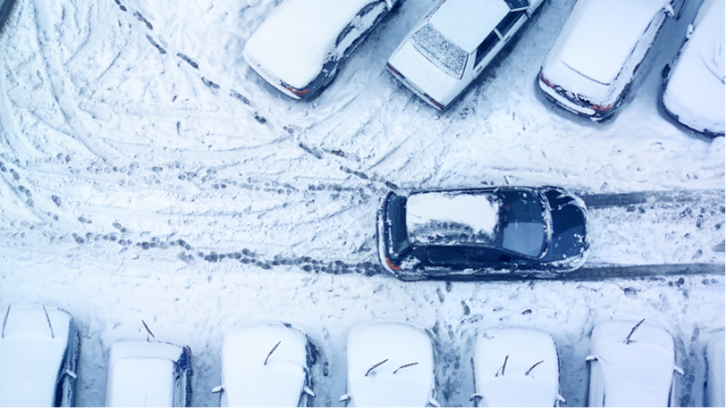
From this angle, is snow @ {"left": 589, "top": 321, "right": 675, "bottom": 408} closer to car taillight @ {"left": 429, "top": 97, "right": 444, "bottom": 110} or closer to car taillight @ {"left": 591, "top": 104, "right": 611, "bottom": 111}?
car taillight @ {"left": 591, "top": 104, "right": 611, "bottom": 111}

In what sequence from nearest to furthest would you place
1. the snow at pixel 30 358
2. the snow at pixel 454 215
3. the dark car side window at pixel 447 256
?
the snow at pixel 454 215
the dark car side window at pixel 447 256
the snow at pixel 30 358

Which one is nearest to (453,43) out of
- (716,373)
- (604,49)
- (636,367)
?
(604,49)

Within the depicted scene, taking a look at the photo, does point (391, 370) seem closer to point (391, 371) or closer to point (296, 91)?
point (391, 371)

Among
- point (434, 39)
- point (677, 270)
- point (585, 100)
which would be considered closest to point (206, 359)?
point (434, 39)

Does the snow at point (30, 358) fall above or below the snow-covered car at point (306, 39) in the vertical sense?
below

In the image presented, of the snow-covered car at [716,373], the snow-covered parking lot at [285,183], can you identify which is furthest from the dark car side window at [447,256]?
the snow-covered car at [716,373]

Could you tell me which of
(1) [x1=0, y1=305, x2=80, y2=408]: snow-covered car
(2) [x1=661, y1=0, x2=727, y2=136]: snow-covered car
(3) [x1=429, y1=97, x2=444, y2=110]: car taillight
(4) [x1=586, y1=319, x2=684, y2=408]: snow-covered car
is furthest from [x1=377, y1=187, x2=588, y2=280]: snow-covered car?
(1) [x1=0, y1=305, x2=80, y2=408]: snow-covered car

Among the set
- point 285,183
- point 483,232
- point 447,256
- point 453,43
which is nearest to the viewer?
point 483,232

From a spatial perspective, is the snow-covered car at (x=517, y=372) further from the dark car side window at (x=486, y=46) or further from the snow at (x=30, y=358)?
the snow at (x=30, y=358)
